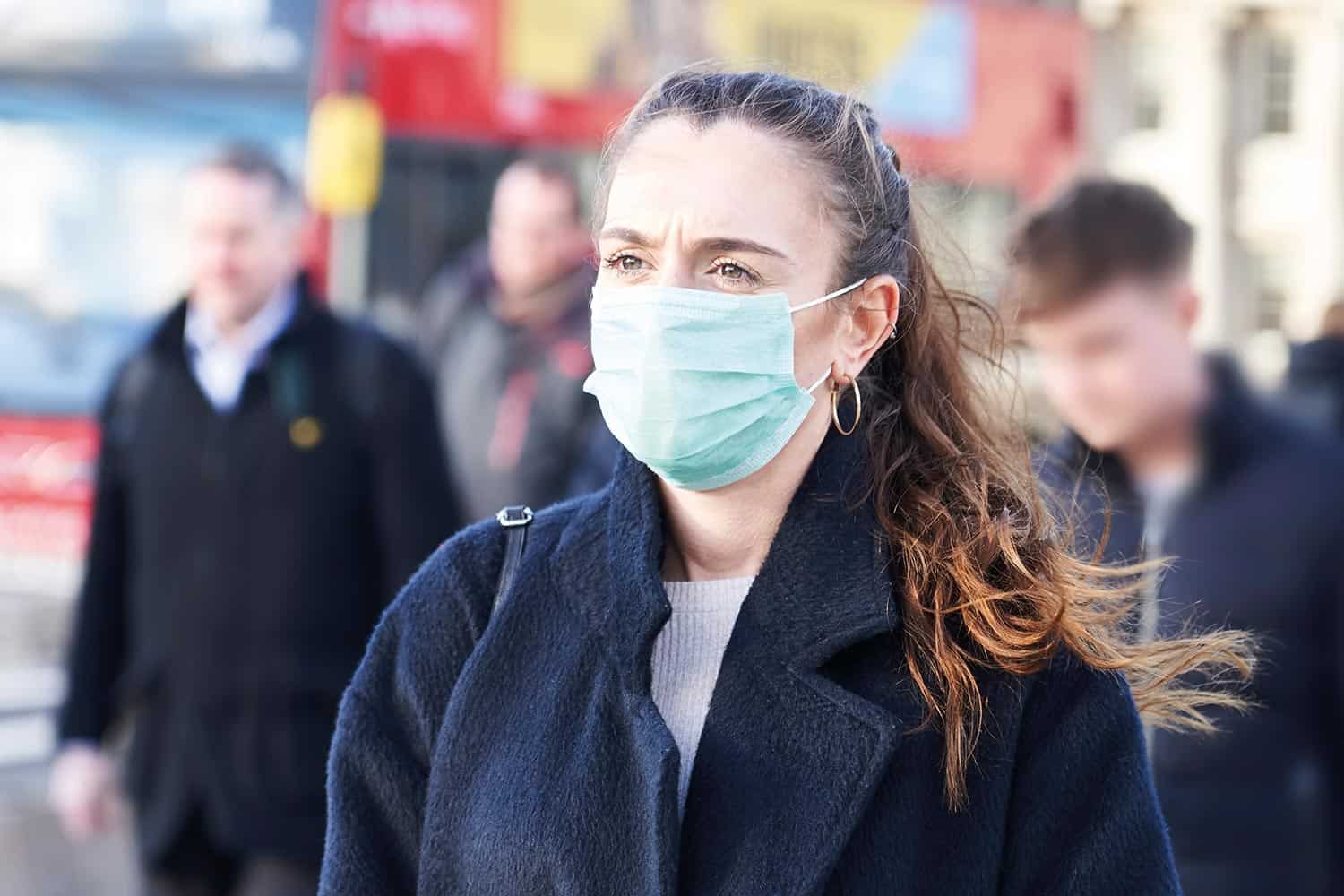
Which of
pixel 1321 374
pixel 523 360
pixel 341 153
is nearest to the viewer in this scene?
pixel 1321 374

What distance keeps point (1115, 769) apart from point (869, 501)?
1.48ft

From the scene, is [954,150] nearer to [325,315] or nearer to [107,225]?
[107,225]

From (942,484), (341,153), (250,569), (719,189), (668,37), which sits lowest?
(250,569)

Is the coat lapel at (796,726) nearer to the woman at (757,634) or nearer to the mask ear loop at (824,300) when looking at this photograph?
the woman at (757,634)

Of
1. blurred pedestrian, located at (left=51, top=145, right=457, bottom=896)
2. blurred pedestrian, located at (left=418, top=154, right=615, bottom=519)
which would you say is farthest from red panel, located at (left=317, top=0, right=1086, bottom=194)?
blurred pedestrian, located at (left=51, top=145, right=457, bottom=896)

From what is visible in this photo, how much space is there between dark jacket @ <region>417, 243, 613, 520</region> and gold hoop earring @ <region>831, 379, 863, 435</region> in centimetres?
340

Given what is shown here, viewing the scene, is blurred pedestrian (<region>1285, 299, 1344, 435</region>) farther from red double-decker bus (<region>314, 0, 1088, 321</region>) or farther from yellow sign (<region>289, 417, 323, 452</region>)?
red double-decker bus (<region>314, 0, 1088, 321</region>)

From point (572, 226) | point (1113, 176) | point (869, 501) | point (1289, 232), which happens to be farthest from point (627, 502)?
point (1289, 232)

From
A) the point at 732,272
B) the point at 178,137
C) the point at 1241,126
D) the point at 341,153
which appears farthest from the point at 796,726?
the point at 1241,126

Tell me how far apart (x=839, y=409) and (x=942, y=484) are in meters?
0.17

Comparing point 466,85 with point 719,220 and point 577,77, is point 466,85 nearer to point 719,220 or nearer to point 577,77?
point 577,77

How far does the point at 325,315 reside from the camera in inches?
186

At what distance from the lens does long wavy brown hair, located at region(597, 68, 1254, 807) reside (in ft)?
7.54

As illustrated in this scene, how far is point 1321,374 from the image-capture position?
18.2 ft
